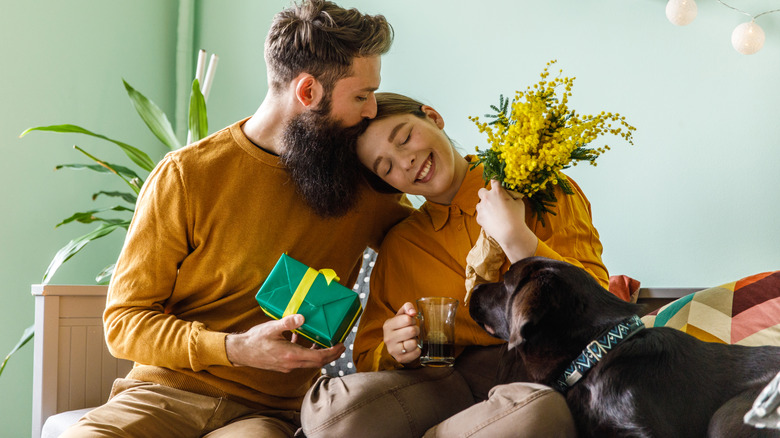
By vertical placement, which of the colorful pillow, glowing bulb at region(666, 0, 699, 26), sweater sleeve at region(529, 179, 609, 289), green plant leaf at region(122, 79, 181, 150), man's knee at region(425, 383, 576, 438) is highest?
glowing bulb at region(666, 0, 699, 26)

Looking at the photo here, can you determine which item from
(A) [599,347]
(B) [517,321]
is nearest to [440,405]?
(B) [517,321]

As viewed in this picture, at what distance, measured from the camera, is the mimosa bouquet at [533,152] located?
148 centimetres

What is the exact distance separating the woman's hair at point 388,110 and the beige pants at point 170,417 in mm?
737

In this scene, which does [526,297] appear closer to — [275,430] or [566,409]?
[566,409]

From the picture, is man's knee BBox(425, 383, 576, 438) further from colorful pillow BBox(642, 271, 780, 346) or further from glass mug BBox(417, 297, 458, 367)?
colorful pillow BBox(642, 271, 780, 346)

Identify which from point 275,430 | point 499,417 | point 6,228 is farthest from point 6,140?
point 499,417

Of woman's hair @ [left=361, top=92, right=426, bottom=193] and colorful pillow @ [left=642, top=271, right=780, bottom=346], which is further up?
woman's hair @ [left=361, top=92, right=426, bottom=193]

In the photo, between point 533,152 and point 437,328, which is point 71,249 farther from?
point 533,152

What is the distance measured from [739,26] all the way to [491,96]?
1033mm

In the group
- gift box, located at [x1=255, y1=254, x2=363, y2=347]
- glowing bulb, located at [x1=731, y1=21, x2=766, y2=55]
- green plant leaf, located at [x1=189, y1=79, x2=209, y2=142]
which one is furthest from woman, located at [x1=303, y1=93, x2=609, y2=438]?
green plant leaf, located at [x1=189, y1=79, x2=209, y2=142]

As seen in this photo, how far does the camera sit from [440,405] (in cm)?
151

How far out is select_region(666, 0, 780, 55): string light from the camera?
7.23 feet

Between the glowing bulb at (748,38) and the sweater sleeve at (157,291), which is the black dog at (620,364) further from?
the glowing bulb at (748,38)

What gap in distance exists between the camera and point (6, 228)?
3.02 m
